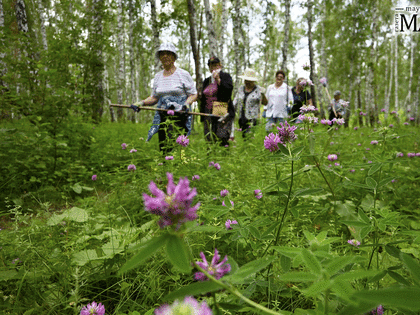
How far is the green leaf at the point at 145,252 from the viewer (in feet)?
1.57

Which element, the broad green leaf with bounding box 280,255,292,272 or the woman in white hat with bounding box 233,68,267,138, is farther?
the woman in white hat with bounding box 233,68,267,138

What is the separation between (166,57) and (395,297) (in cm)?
419

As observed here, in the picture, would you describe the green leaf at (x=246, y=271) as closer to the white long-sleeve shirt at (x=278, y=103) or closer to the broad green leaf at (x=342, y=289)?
the broad green leaf at (x=342, y=289)

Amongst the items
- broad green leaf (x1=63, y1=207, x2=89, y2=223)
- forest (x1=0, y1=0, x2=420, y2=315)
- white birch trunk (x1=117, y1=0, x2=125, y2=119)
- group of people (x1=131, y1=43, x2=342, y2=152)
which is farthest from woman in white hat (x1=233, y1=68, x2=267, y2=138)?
white birch trunk (x1=117, y1=0, x2=125, y2=119)

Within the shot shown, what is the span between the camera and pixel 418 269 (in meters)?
0.59

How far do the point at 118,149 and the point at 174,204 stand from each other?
16.6 feet

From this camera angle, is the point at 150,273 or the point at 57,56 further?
the point at 57,56

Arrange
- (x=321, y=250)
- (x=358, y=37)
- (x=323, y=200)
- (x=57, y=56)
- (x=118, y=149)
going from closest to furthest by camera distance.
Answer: (x=321, y=250) → (x=323, y=200) → (x=57, y=56) → (x=118, y=149) → (x=358, y=37)

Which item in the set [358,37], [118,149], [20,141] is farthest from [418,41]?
[20,141]

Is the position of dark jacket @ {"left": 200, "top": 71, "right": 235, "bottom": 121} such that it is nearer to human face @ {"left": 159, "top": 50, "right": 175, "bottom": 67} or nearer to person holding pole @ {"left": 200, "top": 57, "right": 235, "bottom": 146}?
person holding pole @ {"left": 200, "top": 57, "right": 235, "bottom": 146}

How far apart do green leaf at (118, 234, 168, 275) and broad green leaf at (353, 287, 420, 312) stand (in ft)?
1.14

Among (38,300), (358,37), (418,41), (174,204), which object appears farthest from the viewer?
(418,41)

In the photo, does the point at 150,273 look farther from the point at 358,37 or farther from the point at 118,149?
the point at 358,37

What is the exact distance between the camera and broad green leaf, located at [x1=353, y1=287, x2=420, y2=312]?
431mm
